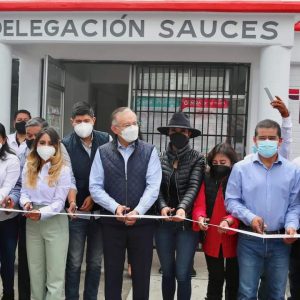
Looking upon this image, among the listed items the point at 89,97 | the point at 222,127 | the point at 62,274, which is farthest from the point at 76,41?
the point at 89,97

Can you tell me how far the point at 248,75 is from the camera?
7.12m

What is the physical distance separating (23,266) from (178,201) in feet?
5.01

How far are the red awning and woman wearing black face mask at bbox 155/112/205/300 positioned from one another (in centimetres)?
252

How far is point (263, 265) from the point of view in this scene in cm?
358

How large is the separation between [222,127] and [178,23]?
191 centimetres

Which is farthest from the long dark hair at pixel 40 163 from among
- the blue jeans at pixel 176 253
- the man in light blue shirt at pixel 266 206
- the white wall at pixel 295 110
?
the white wall at pixel 295 110

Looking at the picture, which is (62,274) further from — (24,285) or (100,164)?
(100,164)

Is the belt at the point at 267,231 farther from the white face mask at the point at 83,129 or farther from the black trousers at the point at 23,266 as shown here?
the black trousers at the point at 23,266

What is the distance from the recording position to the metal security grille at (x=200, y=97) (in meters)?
7.23

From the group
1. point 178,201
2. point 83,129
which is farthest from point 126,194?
point 83,129

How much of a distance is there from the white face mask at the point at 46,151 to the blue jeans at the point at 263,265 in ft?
5.61

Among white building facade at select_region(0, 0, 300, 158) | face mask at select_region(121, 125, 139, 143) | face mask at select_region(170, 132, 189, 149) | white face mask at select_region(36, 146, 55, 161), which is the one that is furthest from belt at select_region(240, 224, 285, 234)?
white building facade at select_region(0, 0, 300, 158)

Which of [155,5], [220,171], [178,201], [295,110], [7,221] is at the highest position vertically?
[155,5]

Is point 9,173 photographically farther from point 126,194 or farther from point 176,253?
point 176,253
